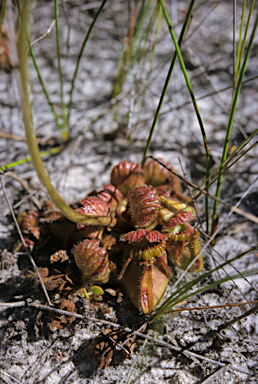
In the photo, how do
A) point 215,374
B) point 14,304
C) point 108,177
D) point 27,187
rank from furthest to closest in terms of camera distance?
point 108,177 < point 27,187 < point 14,304 < point 215,374

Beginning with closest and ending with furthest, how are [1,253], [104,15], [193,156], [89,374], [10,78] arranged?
[89,374], [1,253], [193,156], [10,78], [104,15]

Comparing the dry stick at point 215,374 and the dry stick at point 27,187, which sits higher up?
the dry stick at point 27,187

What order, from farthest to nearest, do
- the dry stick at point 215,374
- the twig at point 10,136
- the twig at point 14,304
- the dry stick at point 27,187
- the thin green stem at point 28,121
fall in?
1. the twig at point 10,136
2. the dry stick at point 27,187
3. the twig at point 14,304
4. the dry stick at point 215,374
5. the thin green stem at point 28,121

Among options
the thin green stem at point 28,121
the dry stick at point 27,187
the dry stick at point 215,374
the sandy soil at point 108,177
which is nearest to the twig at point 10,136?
the sandy soil at point 108,177

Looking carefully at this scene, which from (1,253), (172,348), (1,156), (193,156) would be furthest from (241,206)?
(1,156)

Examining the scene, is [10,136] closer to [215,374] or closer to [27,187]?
[27,187]

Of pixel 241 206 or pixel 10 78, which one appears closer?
pixel 241 206

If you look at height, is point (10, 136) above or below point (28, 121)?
above

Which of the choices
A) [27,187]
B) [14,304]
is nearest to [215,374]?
[14,304]

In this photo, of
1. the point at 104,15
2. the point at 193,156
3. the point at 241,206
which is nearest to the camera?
the point at 241,206

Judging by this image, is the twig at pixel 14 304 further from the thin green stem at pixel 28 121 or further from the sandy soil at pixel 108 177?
the thin green stem at pixel 28 121

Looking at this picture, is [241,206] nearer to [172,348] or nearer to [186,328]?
[186,328]
